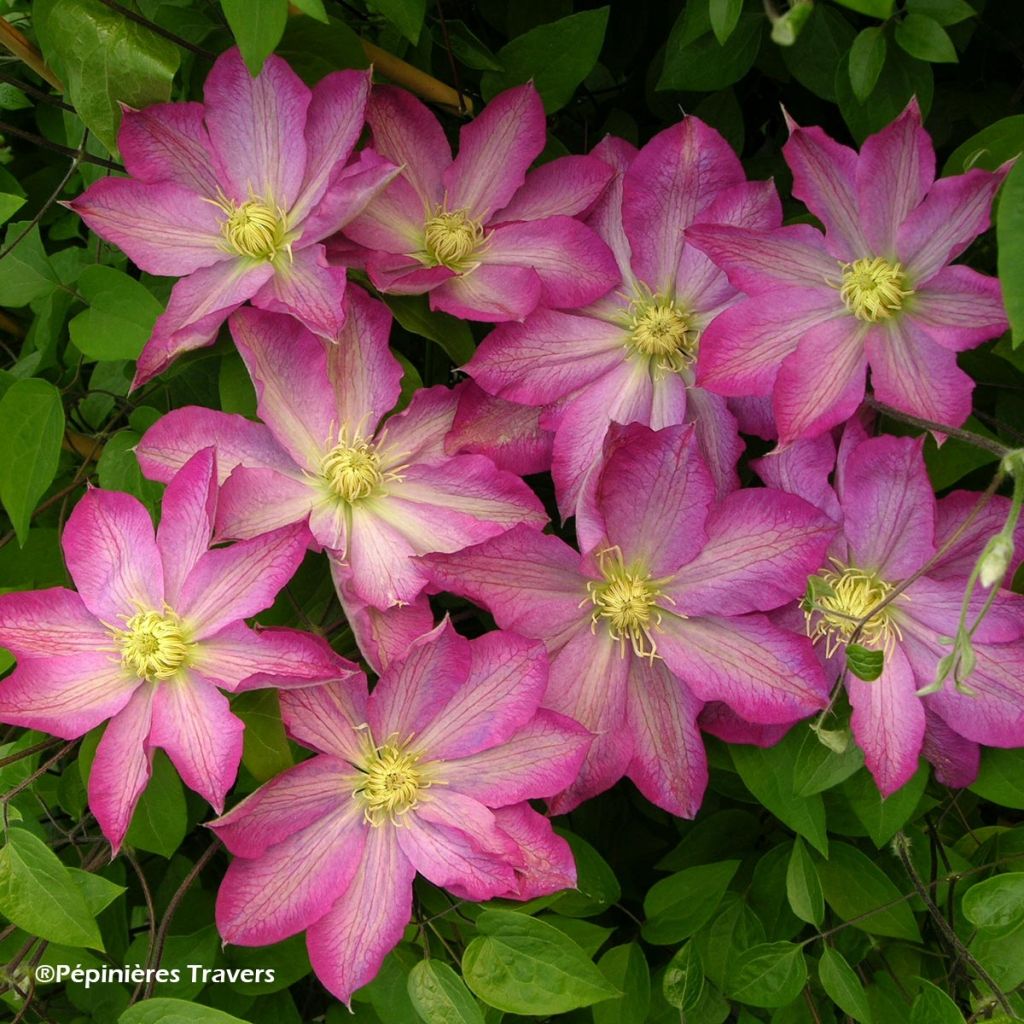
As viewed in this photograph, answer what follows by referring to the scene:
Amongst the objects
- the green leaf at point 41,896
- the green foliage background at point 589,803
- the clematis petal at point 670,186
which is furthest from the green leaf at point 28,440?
the clematis petal at point 670,186

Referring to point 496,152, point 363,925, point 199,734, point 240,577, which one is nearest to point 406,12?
point 496,152

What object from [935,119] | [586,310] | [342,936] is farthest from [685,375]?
[342,936]

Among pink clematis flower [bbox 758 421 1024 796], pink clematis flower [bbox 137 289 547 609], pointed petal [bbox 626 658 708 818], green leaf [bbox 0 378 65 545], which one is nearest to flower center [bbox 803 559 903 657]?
pink clematis flower [bbox 758 421 1024 796]

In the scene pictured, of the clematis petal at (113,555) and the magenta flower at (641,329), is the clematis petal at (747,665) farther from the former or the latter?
the clematis petal at (113,555)

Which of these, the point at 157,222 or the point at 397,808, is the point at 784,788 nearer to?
the point at 397,808

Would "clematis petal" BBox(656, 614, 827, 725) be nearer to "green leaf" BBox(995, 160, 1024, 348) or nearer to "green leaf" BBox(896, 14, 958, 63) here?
"green leaf" BBox(995, 160, 1024, 348)

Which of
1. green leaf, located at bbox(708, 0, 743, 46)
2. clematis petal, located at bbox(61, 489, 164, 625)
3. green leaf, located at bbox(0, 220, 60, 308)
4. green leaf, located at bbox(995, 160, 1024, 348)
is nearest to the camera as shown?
green leaf, located at bbox(995, 160, 1024, 348)
